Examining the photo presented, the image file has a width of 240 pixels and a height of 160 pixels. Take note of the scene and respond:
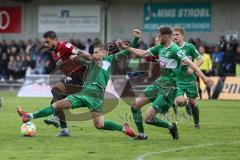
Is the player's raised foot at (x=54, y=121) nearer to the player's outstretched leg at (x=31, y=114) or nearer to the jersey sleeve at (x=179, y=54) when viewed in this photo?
the player's outstretched leg at (x=31, y=114)

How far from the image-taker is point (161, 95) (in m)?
13.9

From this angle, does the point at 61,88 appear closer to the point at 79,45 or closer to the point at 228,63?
the point at 228,63

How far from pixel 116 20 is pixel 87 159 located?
99.5 feet

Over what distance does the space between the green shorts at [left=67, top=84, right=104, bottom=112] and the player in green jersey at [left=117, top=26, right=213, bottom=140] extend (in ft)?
2.58

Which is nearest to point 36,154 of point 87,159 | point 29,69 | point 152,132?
point 87,159

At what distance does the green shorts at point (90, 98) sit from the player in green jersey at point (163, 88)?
0.78 metres

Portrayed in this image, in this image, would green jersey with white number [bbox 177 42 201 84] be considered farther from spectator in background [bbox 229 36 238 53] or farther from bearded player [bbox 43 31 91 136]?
spectator in background [bbox 229 36 238 53]

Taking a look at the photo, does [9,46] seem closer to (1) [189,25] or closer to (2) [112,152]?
(1) [189,25]

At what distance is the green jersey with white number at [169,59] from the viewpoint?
13.5 m

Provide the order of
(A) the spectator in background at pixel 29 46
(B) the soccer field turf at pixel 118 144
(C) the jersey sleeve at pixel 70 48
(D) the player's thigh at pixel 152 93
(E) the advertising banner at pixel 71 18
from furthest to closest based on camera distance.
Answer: (E) the advertising banner at pixel 71 18 < (A) the spectator in background at pixel 29 46 < (C) the jersey sleeve at pixel 70 48 < (D) the player's thigh at pixel 152 93 < (B) the soccer field turf at pixel 118 144

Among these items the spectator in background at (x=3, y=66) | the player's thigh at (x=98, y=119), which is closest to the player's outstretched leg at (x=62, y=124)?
the player's thigh at (x=98, y=119)

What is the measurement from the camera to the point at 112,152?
11.8 m

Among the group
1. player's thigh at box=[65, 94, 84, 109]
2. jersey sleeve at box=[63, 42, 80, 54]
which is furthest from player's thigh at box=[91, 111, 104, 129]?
jersey sleeve at box=[63, 42, 80, 54]

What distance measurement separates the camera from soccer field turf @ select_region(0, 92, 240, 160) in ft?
37.0
